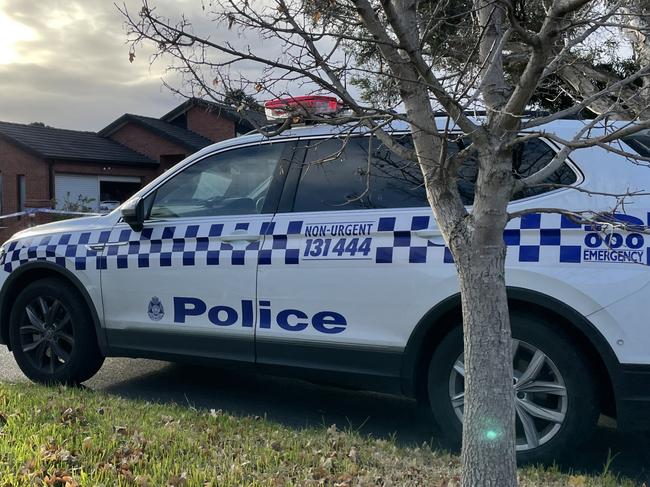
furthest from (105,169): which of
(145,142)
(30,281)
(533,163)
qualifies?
(533,163)

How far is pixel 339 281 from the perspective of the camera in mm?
3840

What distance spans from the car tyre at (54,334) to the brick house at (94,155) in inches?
A: 664

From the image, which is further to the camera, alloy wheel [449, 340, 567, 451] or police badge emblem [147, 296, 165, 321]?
police badge emblem [147, 296, 165, 321]

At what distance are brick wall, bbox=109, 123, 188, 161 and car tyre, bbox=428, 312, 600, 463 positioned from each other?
22246 millimetres

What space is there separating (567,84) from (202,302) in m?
2.71

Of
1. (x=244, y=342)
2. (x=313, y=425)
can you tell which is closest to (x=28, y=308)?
(x=244, y=342)

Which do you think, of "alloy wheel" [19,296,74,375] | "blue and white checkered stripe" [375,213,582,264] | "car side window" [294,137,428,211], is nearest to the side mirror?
"alloy wheel" [19,296,74,375]

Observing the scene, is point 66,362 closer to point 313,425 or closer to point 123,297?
point 123,297

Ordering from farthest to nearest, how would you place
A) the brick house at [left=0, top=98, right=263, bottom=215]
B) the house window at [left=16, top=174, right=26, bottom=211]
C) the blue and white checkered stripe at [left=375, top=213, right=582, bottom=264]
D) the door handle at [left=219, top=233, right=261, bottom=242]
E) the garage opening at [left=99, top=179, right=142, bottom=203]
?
the garage opening at [left=99, top=179, right=142, bottom=203] → the house window at [left=16, top=174, right=26, bottom=211] → the brick house at [left=0, top=98, right=263, bottom=215] → the door handle at [left=219, top=233, right=261, bottom=242] → the blue and white checkered stripe at [left=375, top=213, right=582, bottom=264]

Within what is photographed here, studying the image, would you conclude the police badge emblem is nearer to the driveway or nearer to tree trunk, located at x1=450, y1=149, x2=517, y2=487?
the driveway

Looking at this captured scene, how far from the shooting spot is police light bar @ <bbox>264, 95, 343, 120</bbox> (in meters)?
2.43

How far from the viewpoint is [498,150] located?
2.17 meters

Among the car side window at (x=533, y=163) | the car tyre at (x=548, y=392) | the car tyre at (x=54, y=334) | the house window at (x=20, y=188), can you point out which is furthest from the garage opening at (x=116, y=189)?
the car tyre at (x=548, y=392)

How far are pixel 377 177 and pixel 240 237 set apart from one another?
0.94 metres
